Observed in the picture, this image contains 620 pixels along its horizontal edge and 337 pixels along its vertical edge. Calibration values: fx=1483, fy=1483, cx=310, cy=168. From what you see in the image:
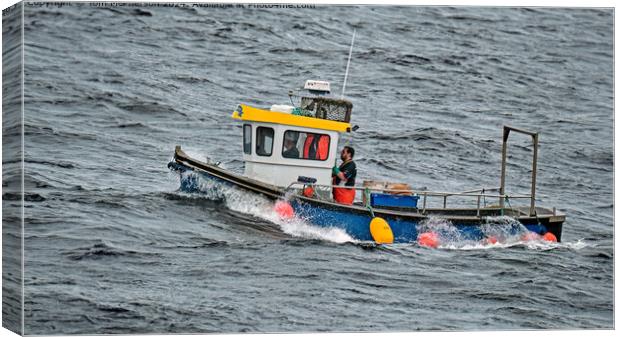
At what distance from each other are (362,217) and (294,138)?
1627mm

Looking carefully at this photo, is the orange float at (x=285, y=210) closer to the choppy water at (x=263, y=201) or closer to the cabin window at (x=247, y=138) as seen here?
the choppy water at (x=263, y=201)

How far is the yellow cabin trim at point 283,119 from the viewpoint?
21078 mm

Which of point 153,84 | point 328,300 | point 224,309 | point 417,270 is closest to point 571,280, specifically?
point 417,270

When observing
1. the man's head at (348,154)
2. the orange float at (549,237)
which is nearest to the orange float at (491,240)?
the orange float at (549,237)

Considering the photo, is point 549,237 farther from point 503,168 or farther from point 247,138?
point 247,138

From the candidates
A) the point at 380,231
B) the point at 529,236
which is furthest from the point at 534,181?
the point at 380,231

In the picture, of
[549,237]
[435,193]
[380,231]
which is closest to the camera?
[435,193]

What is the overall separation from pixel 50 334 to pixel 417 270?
16.2 ft

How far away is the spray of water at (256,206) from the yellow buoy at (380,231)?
322 mm

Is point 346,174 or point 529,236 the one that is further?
point 346,174

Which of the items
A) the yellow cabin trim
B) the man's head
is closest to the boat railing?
the man's head

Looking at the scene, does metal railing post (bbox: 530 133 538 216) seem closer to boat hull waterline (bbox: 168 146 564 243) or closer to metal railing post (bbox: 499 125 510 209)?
boat hull waterline (bbox: 168 146 564 243)

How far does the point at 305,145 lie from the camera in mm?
21453

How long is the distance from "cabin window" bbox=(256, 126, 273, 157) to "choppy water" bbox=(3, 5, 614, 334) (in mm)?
491
